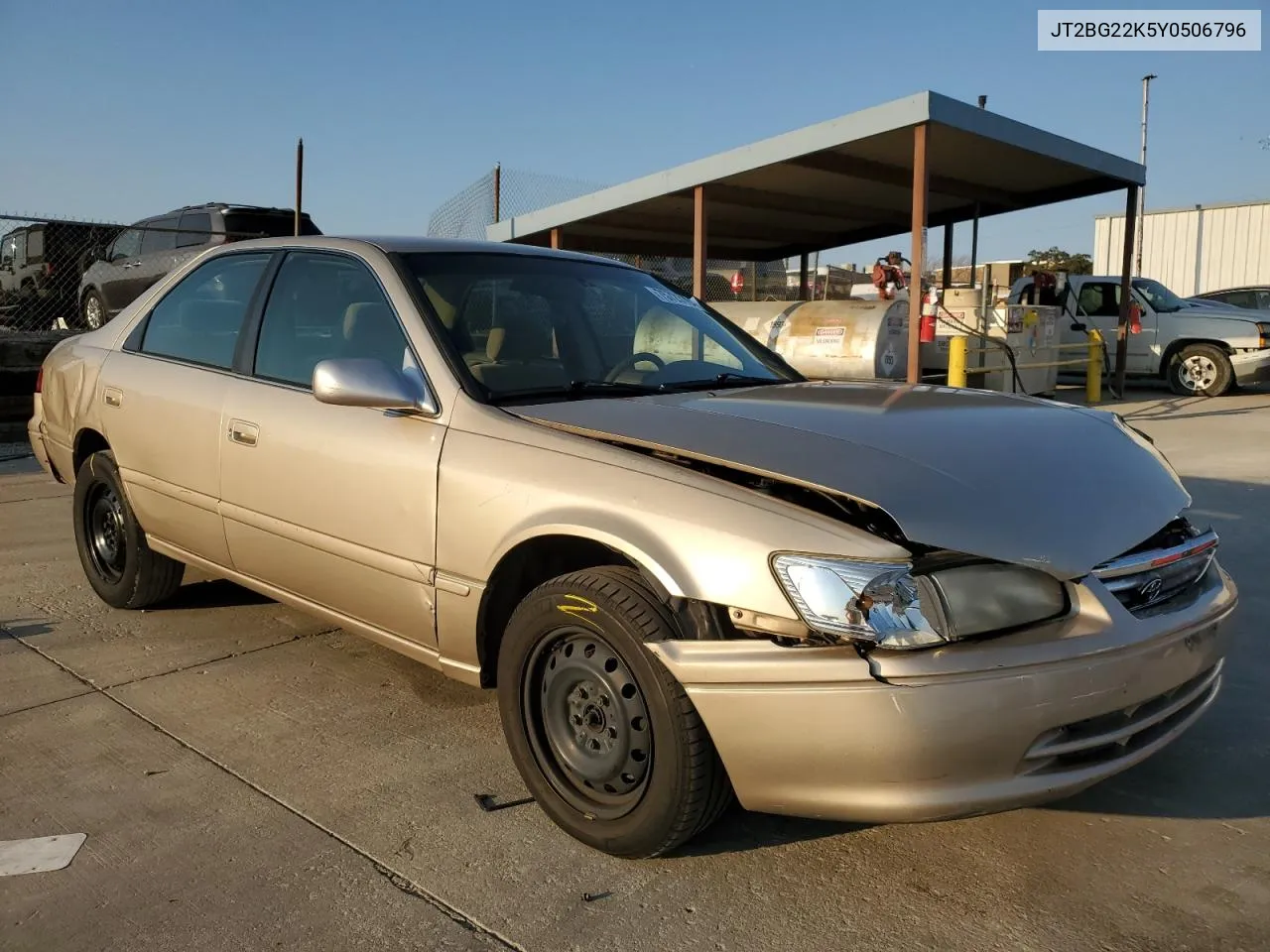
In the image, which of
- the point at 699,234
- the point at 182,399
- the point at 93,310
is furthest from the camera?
the point at 93,310

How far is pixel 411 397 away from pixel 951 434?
59.2 inches

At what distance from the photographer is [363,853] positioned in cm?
250

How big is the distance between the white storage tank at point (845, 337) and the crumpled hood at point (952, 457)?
833 centimetres

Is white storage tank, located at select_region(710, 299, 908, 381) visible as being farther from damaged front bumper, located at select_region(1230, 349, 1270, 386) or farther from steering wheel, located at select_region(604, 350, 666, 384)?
steering wheel, located at select_region(604, 350, 666, 384)

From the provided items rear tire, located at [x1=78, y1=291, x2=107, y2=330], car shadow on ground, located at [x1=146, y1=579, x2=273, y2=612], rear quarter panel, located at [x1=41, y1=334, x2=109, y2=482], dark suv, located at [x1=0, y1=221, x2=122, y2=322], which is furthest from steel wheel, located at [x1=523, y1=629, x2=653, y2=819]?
dark suv, located at [x1=0, y1=221, x2=122, y2=322]

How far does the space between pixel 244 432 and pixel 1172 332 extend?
48.1 feet

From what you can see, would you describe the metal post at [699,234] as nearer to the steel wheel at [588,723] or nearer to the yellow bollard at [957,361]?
the yellow bollard at [957,361]

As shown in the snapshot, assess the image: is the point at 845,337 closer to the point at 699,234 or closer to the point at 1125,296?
the point at 699,234

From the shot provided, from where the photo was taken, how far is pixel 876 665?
2.03 meters

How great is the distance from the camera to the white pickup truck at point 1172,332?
14078 millimetres

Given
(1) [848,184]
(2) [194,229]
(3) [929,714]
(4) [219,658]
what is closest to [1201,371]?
(1) [848,184]

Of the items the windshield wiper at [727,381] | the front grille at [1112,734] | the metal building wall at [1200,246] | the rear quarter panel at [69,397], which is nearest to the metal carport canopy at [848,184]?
the windshield wiper at [727,381]

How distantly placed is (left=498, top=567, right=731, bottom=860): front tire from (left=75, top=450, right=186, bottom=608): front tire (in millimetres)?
2391

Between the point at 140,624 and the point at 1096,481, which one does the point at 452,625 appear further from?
the point at 140,624
